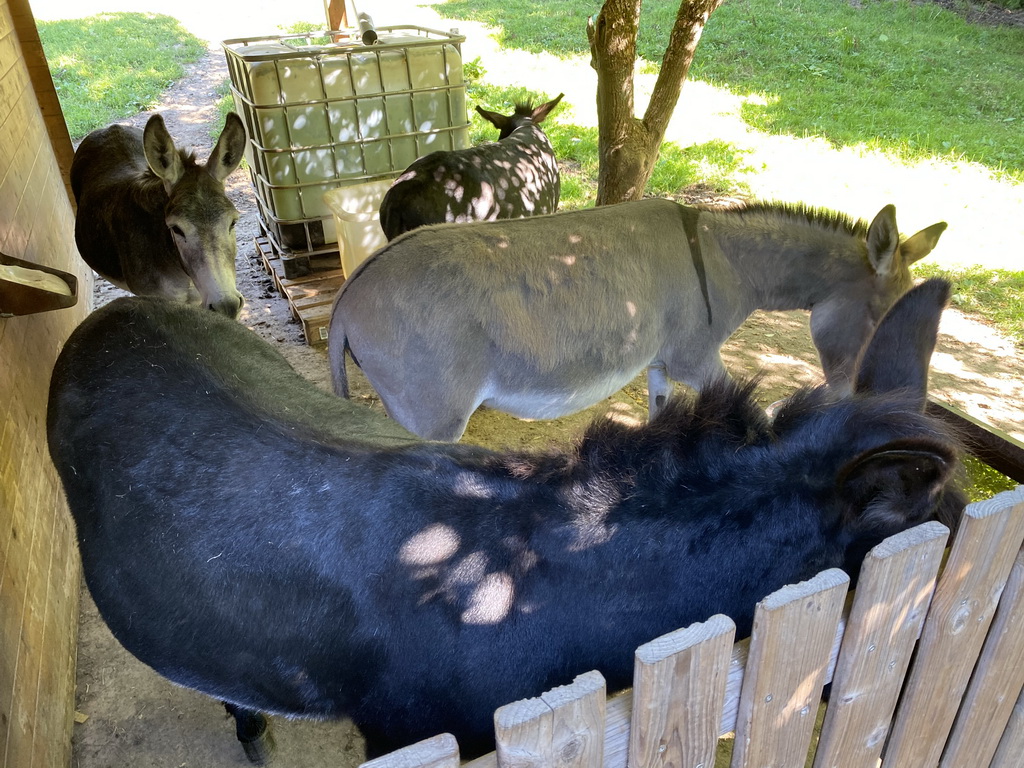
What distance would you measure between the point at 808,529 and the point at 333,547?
3.73ft

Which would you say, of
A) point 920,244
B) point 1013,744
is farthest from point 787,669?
point 920,244

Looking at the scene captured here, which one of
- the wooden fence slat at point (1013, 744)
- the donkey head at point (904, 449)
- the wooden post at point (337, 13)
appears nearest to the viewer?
the donkey head at point (904, 449)

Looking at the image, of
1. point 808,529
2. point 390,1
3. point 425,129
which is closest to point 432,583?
point 808,529

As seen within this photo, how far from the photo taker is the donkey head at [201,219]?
399cm

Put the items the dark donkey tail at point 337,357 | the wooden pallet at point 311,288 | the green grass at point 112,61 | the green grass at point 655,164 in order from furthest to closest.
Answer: the green grass at point 112,61, the green grass at point 655,164, the wooden pallet at point 311,288, the dark donkey tail at point 337,357

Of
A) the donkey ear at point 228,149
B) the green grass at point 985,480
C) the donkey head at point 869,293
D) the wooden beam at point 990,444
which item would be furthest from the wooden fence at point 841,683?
the donkey ear at point 228,149

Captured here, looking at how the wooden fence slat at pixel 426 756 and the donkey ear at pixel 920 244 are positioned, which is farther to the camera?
the donkey ear at pixel 920 244

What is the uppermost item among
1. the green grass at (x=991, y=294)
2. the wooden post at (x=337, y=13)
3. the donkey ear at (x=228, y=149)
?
the wooden post at (x=337, y=13)

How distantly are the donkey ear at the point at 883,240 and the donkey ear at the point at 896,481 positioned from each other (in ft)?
9.04

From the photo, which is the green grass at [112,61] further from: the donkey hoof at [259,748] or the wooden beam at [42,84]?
the donkey hoof at [259,748]

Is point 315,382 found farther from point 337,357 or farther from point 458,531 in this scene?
point 458,531

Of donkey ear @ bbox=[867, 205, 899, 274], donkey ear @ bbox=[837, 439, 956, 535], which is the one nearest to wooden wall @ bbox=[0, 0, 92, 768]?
donkey ear @ bbox=[837, 439, 956, 535]

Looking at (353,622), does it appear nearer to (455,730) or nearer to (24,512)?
(455,730)

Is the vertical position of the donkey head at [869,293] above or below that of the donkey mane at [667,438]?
below
